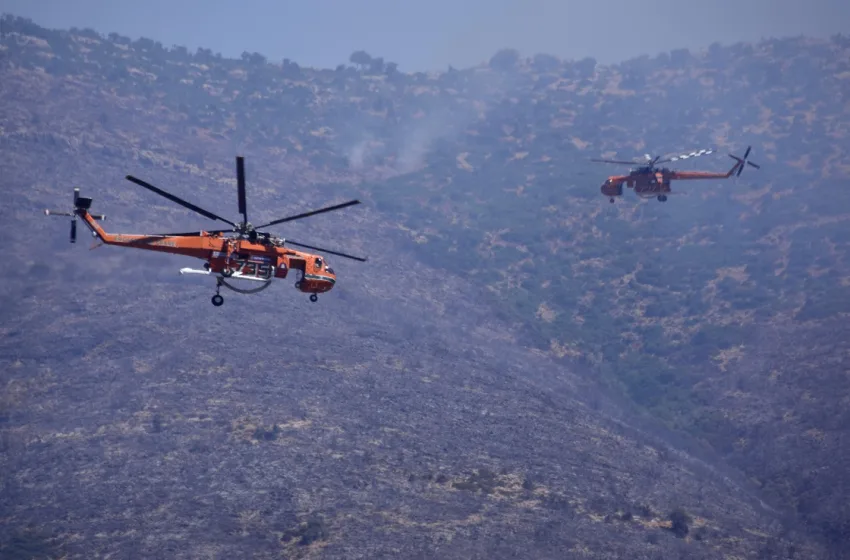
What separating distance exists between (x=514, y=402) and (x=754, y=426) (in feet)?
98.0

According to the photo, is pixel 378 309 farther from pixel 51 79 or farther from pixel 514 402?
pixel 51 79

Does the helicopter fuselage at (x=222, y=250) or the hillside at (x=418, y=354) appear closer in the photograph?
the helicopter fuselage at (x=222, y=250)

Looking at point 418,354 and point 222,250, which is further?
point 418,354

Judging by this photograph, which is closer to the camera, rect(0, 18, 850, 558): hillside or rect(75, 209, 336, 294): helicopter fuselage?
rect(75, 209, 336, 294): helicopter fuselage

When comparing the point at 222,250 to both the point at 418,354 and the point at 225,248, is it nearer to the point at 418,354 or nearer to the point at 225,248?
the point at 225,248

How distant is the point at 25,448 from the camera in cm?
8888

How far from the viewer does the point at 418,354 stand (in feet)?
386

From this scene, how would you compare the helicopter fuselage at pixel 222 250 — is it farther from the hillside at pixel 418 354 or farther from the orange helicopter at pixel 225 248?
the hillside at pixel 418 354

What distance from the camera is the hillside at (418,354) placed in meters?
84.8

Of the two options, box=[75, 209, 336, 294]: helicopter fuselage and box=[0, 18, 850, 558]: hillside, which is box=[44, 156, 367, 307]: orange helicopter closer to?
box=[75, 209, 336, 294]: helicopter fuselage

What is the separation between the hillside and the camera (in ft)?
278

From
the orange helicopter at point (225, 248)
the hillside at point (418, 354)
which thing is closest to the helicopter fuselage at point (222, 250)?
the orange helicopter at point (225, 248)

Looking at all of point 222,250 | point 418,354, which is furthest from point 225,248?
point 418,354

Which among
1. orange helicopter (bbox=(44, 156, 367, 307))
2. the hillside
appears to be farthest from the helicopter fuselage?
the hillside
